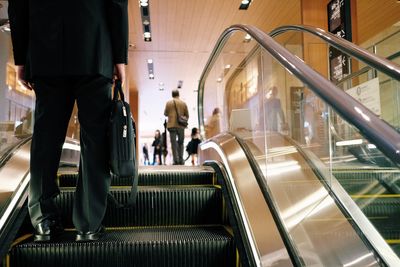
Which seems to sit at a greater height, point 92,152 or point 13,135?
point 13,135

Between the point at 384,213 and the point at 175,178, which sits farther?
the point at 175,178

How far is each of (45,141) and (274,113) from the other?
1696mm

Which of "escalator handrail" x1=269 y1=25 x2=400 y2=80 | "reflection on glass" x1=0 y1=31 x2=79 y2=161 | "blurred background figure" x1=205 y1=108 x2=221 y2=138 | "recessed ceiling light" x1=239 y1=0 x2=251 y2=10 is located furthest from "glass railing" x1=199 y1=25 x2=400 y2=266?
"recessed ceiling light" x1=239 y1=0 x2=251 y2=10

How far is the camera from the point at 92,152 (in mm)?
2301

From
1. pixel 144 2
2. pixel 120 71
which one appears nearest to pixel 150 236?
pixel 120 71

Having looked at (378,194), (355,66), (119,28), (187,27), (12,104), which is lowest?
(378,194)

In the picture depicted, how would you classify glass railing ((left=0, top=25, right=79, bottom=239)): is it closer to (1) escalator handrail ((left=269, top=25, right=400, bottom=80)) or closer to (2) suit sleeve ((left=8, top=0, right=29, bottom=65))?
(2) suit sleeve ((left=8, top=0, right=29, bottom=65))

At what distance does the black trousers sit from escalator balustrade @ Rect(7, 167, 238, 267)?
187 millimetres

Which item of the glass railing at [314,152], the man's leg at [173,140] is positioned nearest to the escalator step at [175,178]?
the glass railing at [314,152]

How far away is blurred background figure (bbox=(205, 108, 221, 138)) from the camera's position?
553 cm

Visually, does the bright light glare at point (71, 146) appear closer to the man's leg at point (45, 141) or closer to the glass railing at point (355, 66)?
the man's leg at point (45, 141)

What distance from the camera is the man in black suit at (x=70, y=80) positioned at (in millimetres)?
2188

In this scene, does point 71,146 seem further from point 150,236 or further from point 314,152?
point 314,152

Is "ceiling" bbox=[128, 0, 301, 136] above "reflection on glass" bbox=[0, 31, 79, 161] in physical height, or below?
above
